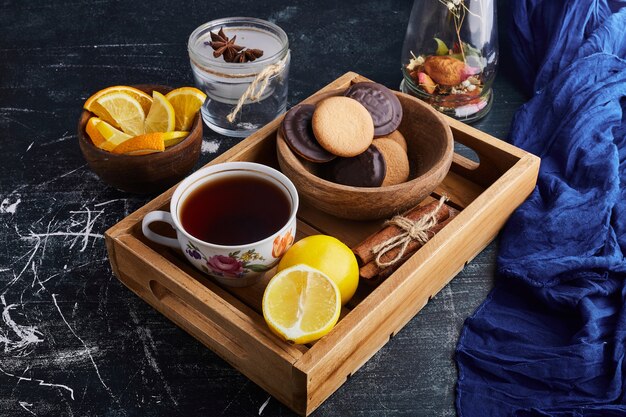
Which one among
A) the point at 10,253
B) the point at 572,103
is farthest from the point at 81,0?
the point at 572,103

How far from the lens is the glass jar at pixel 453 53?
1.25m

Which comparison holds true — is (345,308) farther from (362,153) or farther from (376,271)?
(362,153)

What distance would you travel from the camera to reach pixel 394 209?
40.1 inches

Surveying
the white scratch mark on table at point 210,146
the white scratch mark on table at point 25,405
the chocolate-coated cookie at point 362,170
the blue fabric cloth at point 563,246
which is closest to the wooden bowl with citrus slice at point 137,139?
the white scratch mark on table at point 210,146

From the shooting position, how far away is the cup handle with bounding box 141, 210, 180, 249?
940 mm

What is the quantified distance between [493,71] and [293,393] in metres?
0.69

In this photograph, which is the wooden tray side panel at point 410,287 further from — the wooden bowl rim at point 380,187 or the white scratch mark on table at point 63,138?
the white scratch mark on table at point 63,138

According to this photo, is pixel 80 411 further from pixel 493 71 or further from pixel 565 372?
pixel 493 71

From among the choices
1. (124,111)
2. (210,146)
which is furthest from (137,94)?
Result: (210,146)

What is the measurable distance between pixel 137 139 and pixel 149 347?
281mm

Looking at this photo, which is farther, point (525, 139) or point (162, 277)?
point (525, 139)

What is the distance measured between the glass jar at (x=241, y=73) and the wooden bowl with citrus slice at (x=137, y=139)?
9 cm

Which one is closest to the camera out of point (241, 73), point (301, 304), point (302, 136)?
point (301, 304)

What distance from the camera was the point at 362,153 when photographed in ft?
3.41
